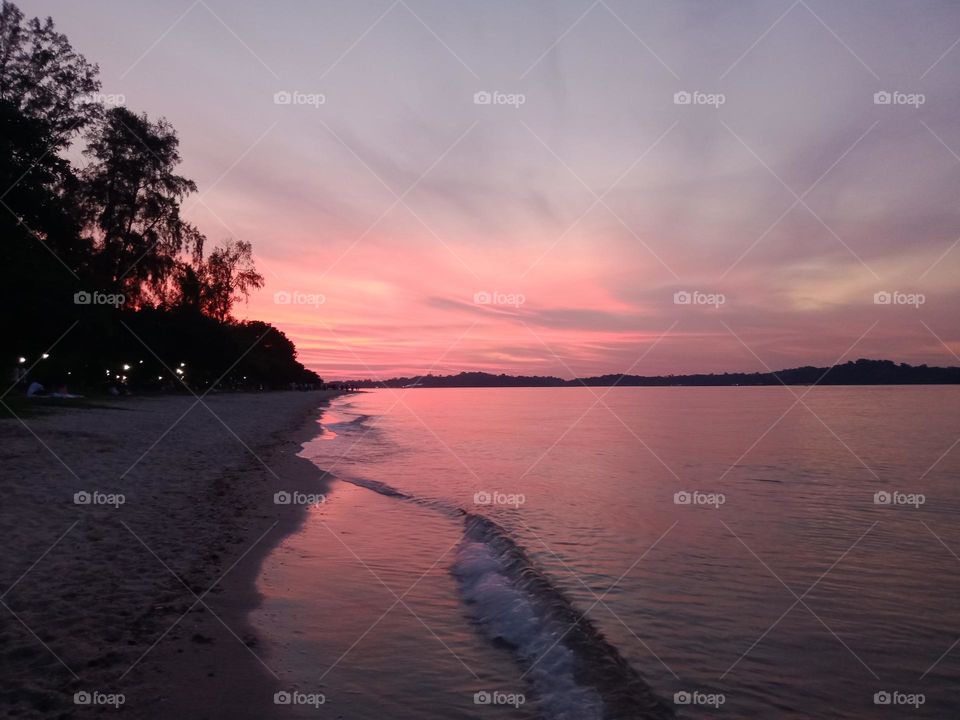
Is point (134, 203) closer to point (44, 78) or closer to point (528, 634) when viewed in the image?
point (44, 78)

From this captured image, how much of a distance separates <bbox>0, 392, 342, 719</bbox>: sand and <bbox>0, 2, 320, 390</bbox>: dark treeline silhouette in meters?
7.87

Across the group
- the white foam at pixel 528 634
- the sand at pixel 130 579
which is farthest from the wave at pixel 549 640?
the sand at pixel 130 579

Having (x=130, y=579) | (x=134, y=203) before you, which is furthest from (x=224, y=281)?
(x=130, y=579)

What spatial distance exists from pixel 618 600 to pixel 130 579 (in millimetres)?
6636

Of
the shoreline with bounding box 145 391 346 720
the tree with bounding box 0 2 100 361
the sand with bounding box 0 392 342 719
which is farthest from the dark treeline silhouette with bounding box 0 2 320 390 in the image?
the shoreline with bounding box 145 391 346 720

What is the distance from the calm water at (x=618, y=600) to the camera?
6.85 m

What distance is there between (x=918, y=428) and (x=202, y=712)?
5622 centimetres

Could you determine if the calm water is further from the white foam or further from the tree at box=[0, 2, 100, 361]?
the tree at box=[0, 2, 100, 361]

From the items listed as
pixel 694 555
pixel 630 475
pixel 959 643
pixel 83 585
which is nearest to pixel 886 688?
pixel 959 643

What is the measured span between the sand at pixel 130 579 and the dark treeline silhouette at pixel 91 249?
7.87 meters

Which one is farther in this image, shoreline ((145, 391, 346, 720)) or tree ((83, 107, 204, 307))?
tree ((83, 107, 204, 307))

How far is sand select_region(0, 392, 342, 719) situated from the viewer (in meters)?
5.81

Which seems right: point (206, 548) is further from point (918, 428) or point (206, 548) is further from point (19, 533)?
point (918, 428)

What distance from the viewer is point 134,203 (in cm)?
4134
